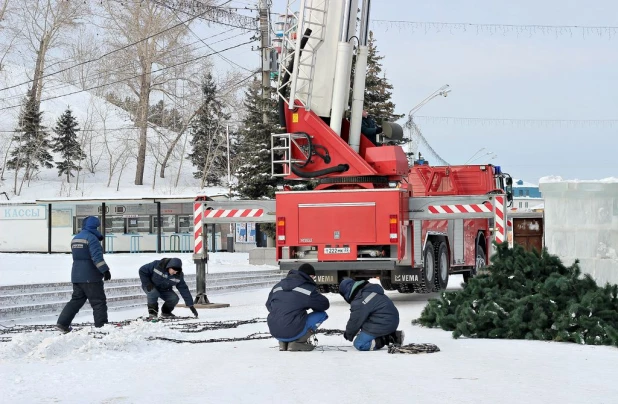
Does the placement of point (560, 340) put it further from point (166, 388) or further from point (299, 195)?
point (299, 195)

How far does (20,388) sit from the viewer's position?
8.17 metres

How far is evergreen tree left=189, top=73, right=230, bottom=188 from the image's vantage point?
7731 centimetres

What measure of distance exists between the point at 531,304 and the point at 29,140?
67.7 m

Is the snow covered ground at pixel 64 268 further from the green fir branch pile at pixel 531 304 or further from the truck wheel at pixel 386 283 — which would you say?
the green fir branch pile at pixel 531 304

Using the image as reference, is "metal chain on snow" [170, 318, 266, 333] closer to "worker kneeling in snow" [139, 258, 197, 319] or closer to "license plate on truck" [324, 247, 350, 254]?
"worker kneeling in snow" [139, 258, 197, 319]

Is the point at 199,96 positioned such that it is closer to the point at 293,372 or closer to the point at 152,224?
the point at 152,224

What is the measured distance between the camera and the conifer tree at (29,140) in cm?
7419

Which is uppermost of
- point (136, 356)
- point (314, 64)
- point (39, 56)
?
point (39, 56)

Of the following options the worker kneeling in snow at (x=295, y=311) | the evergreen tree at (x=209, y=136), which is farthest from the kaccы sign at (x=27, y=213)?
the worker kneeling in snow at (x=295, y=311)

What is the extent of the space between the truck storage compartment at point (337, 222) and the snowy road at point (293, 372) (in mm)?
4511

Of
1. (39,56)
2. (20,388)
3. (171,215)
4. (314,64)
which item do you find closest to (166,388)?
(20,388)


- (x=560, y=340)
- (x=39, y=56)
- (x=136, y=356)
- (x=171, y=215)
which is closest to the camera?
(x=136, y=356)

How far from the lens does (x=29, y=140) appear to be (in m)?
75.0

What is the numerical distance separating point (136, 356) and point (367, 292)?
102 inches
